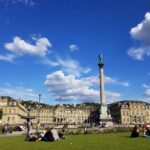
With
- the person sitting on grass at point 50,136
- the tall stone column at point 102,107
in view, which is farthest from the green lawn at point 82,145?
the tall stone column at point 102,107

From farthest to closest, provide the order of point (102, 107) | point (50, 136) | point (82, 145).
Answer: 1. point (102, 107)
2. point (50, 136)
3. point (82, 145)

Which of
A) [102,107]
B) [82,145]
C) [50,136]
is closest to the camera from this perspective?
[82,145]

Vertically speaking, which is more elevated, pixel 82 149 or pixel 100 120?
pixel 100 120

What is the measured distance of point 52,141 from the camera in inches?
1055

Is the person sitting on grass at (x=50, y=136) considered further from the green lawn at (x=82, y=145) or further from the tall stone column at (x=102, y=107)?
the tall stone column at (x=102, y=107)

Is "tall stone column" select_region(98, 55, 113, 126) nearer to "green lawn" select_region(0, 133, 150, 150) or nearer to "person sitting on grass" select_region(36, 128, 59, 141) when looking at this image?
"person sitting on grass" select_region(36, 128, 59, 141)

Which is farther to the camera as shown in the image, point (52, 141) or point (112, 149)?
point (52, 141)

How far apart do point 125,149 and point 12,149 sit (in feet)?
22.3

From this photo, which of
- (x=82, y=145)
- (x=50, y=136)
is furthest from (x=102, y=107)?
(x=82, y=145)

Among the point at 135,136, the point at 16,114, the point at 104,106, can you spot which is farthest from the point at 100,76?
the point at 16,114

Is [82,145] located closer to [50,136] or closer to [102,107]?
[50,136]

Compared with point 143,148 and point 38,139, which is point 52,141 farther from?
point 143,148

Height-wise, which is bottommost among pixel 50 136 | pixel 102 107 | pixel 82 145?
pixel 82 145

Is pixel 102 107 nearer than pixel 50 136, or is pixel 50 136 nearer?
pixel 50 136
